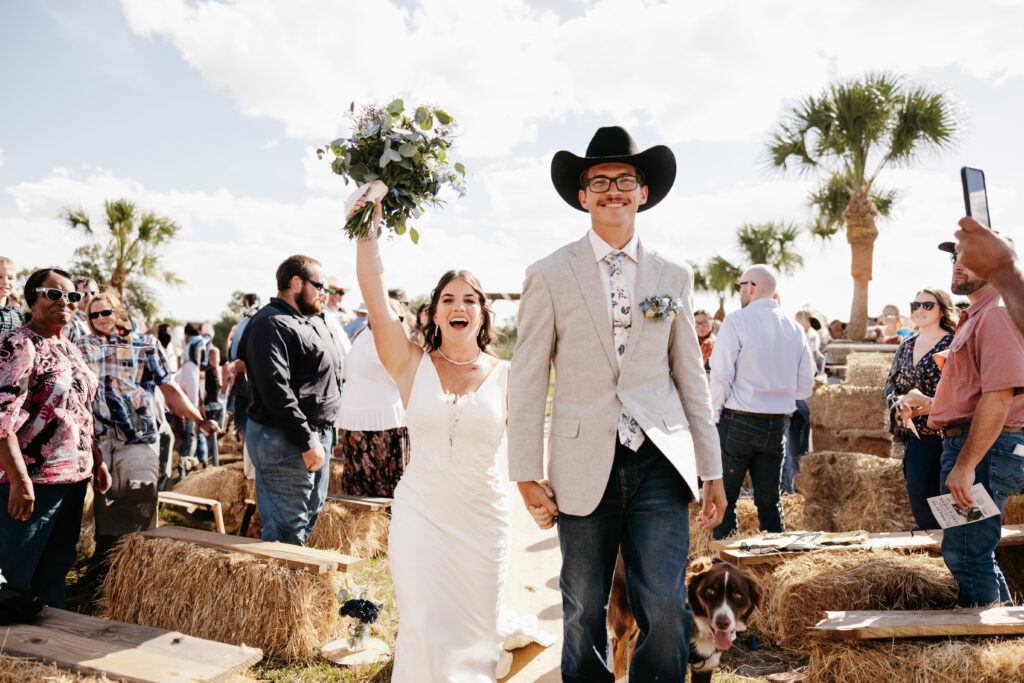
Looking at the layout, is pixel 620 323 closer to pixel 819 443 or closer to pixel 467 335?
pixel 467 335

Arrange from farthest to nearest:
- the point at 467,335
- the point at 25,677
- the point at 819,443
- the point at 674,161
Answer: the point at 819,443 < the point at 467,335 < the point at 674,161 < the point at 25,677

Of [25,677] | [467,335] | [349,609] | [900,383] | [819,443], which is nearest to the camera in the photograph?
[25,677]

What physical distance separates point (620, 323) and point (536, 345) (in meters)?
0.36

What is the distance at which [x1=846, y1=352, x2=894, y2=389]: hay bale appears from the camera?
1034 centimetres

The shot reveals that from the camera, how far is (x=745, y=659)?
4090 mm

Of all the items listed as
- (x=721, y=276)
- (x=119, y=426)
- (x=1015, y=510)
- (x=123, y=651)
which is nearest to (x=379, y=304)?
(x=123, y=651)

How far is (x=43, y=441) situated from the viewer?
3748 millimetres

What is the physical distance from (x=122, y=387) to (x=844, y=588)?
5.08m

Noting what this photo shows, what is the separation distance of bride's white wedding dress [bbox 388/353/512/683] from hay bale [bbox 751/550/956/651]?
208cm

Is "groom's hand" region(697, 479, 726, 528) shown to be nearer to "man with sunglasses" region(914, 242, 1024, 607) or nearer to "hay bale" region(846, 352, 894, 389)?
"man with sunglasses" region(914, 242, 1024, 607)

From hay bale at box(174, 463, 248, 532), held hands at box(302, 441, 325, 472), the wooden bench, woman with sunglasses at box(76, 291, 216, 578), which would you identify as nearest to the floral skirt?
hay bale at box(174, 463, 248, 532)

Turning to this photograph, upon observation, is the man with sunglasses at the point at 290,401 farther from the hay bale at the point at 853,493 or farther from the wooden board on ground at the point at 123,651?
the hay bale at the point at 853,493

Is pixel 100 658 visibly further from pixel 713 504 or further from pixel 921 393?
pixel 921 393

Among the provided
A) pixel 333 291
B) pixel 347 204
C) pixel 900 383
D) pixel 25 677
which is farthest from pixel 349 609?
pixel 333 291
